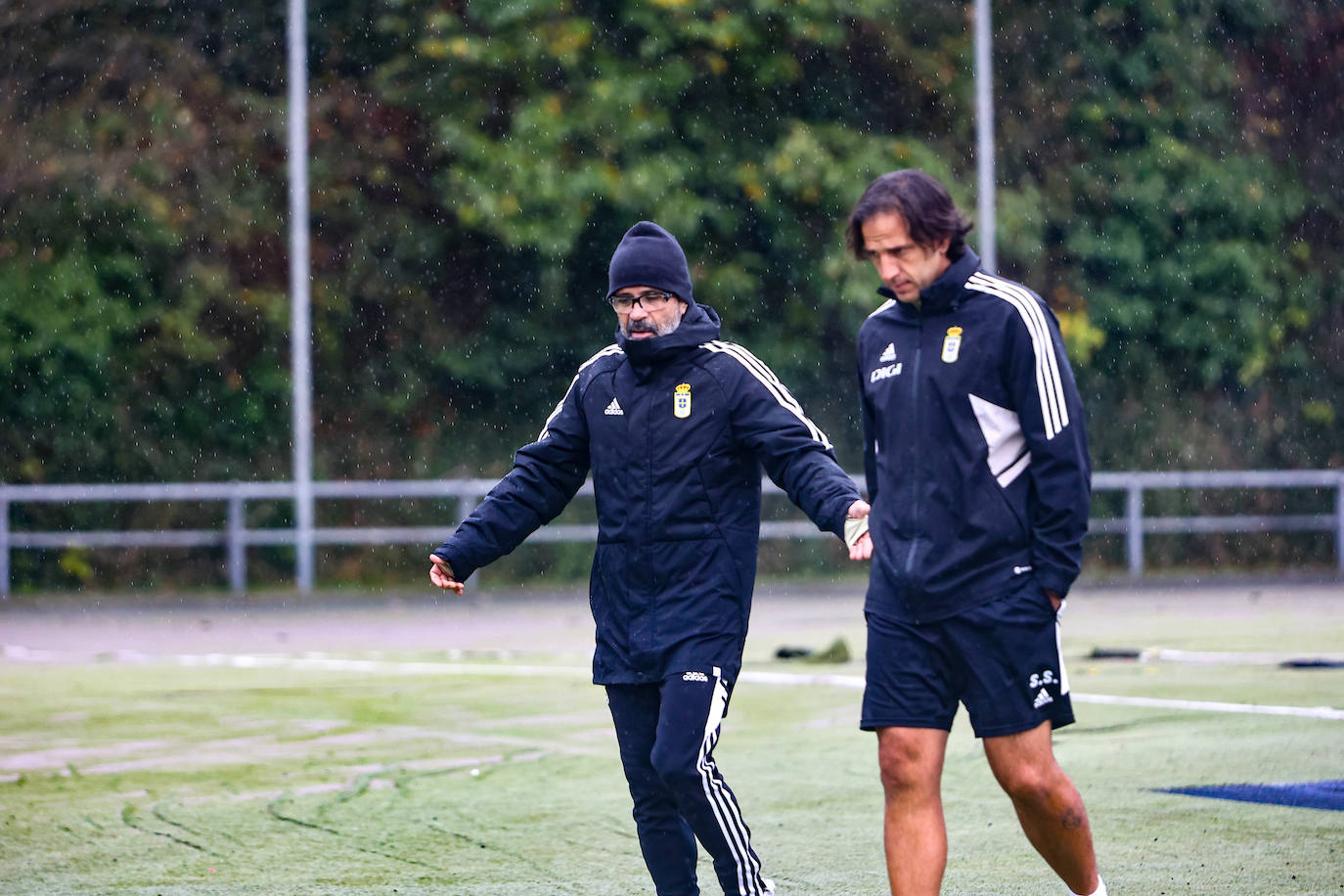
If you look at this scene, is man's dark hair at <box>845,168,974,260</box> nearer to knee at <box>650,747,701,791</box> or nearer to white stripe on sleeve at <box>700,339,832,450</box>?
white stripe on sleeve at <box>700,339,832,450</box>

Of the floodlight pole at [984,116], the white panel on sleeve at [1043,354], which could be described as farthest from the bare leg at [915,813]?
the floodlight pole at [984,116]

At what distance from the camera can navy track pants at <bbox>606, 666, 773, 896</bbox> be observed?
17.3 ft

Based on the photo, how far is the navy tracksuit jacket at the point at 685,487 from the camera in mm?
5379

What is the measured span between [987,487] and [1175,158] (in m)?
22.6

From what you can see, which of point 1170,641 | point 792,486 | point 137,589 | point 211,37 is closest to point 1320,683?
point 1170,641

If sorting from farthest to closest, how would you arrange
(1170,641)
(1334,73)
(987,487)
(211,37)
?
(1334,73) → (211,37) → (1170,641) → (987,487)

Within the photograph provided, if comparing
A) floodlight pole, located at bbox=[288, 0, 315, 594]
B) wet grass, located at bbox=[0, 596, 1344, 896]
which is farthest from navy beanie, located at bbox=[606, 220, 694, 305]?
floodlight pole, located at bbox=[288, 0, 315, 594]

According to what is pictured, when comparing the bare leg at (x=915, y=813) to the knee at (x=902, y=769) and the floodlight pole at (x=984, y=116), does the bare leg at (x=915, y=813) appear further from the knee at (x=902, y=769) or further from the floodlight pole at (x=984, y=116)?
the floodlight pole at (x=984, y=116)

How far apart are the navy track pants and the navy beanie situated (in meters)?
1.05

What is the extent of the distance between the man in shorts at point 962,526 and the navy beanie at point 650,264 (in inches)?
32.1

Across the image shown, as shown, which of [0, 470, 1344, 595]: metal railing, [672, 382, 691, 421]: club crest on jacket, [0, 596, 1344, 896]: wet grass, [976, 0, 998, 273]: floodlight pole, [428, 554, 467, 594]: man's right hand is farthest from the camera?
[976, 0, 998, 273]: floodlight pole

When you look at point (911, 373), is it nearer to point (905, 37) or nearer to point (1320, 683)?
point (1320, 683)

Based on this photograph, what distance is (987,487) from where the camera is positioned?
15.6ft

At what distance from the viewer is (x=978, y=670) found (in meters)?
4.77
